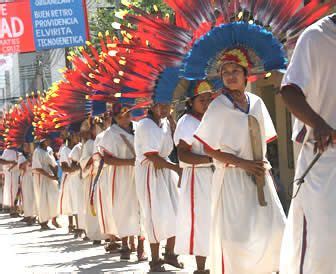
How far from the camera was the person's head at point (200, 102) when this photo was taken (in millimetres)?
9164

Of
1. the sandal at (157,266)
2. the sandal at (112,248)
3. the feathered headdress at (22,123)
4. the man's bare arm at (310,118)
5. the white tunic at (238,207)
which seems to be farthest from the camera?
the feathered headdress at (22,123)

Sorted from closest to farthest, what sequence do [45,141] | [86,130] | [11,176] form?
[86,130]
[45,141]
[11,176]

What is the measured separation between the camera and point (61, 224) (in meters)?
21.6

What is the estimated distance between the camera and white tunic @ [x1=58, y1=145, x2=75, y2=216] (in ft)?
57.7

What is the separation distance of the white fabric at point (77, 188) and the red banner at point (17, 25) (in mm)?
8928

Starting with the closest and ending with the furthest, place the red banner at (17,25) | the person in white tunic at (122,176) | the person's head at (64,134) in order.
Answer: the person in white tunic at (122,176) < the person's head at (64,134) < the red banner at (17,25)

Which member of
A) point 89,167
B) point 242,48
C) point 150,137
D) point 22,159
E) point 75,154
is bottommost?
point 89,167

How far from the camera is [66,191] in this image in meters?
17.9

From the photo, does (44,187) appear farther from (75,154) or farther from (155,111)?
(155,111)

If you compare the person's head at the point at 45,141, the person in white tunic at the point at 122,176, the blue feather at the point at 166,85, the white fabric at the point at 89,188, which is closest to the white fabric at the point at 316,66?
the blue feather at the point at 166,85

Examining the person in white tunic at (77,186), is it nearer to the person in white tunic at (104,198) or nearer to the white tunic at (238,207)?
the person in white tunic at (104,198)

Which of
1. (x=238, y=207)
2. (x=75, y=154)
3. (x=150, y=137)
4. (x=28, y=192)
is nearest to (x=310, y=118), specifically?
(x=238, y=207)

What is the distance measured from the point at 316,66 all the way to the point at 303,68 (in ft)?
0.22

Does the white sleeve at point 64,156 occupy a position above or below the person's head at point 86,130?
below
